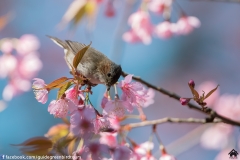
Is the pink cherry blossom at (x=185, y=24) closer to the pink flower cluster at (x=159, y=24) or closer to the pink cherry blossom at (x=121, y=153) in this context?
the pink flower cluster at (x=159, y=24)

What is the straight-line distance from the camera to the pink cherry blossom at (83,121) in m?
0.96

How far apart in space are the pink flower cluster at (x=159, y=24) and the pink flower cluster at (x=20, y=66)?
62 centimetres

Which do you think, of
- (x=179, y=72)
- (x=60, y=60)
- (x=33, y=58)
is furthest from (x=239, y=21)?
(x=33, y=58)

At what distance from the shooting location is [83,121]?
0.96 m

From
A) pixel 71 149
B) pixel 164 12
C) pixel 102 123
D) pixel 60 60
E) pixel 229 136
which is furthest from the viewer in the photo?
pixel 60 60

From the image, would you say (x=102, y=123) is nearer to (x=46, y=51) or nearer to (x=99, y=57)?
(x=99, y=57)

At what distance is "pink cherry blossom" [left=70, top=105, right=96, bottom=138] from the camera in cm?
96

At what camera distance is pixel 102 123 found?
3.28 ft

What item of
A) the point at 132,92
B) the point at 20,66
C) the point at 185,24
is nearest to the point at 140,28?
the point at 185,24

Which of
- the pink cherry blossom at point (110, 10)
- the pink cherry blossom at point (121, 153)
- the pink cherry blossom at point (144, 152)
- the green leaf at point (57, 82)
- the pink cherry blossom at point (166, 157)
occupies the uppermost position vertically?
the pink cherry blossom at point (110, 10)

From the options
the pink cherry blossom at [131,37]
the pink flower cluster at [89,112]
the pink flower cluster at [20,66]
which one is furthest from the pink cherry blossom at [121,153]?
the pink cherry blossom at [131,37]

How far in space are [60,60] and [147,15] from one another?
194 cm

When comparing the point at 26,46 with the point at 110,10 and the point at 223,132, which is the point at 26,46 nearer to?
the point at 110,10

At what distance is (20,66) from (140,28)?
29.1 inches
